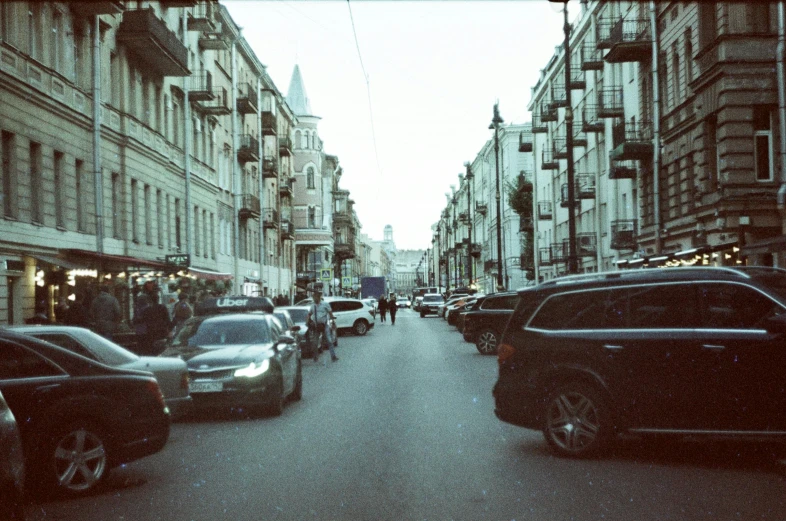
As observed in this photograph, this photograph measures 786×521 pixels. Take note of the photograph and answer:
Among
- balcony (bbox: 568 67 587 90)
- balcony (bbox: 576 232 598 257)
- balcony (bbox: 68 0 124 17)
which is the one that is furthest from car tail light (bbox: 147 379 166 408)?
balcony (bbox: 568 67 587 90)

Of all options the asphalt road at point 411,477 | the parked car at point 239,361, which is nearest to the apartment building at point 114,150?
the parked car at point 239,361

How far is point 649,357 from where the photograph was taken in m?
9.43

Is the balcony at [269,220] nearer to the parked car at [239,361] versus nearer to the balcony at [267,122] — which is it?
the balcony at [267,122]

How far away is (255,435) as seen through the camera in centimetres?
1207

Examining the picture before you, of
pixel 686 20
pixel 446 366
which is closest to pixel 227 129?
pixel 686 20

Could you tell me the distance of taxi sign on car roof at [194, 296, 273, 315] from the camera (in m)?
25.2

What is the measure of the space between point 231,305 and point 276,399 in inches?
454

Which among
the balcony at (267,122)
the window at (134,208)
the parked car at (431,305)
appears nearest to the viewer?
Answer: the window at (134,208)

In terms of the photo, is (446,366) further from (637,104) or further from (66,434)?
(637,104)

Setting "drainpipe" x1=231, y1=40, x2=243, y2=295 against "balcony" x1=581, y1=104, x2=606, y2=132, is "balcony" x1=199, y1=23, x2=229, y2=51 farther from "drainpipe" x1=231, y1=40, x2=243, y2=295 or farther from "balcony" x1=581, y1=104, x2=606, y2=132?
"balcony" x1=581, y1=104, x2=606, y2=132

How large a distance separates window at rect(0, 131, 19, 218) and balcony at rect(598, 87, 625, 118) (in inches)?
969

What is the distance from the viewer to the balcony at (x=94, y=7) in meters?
27.8

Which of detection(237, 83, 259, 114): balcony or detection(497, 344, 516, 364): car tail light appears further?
detection(237, 83, 259, 114): balcony

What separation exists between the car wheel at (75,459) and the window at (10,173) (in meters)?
16.4
